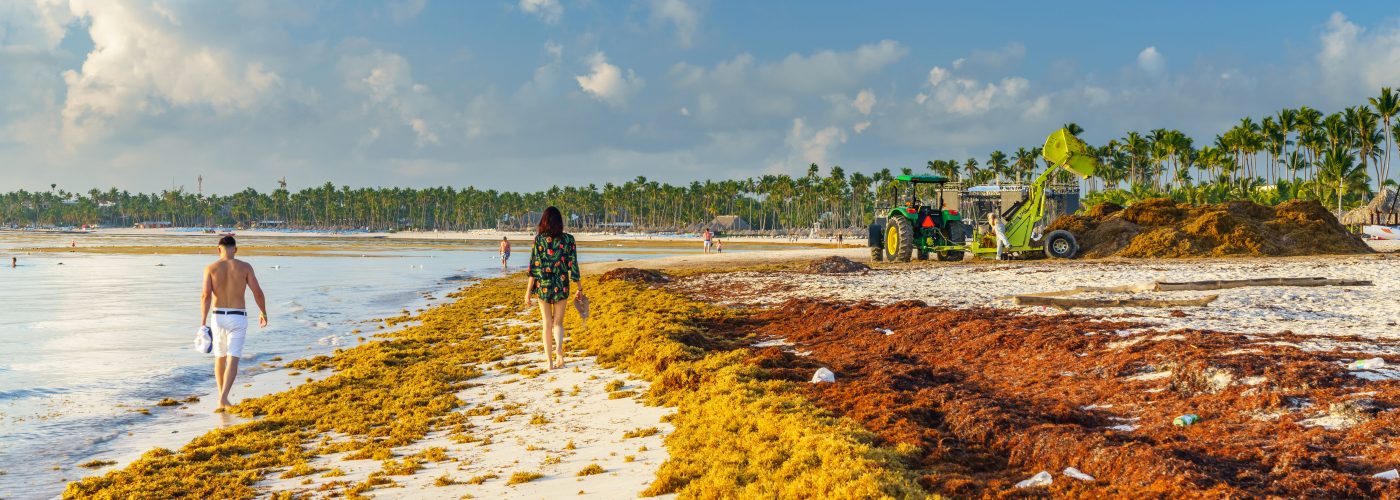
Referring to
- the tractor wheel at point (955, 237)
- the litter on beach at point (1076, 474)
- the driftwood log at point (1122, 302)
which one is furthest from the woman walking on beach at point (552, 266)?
the tractor wheel at point (955, 237)

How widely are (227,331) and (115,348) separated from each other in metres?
8.18

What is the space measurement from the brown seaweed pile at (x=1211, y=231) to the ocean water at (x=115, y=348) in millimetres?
21721

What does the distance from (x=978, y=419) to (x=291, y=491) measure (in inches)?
212

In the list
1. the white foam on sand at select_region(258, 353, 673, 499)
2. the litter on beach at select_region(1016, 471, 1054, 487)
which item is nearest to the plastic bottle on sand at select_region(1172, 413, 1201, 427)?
the litter on beach at select_region(1016, 471, 1054, 487)

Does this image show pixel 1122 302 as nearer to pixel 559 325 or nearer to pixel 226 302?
pixel 559 325

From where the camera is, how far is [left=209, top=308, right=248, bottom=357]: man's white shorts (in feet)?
31.2

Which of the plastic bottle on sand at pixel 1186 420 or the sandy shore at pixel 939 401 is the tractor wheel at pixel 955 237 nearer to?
the sandy shore at pixel 939 401

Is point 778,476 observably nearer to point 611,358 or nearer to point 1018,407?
point 1018,407

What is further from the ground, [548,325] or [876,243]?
[876,243]

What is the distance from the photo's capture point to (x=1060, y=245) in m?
26.7

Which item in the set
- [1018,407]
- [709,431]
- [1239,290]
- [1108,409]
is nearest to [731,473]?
[709,431]

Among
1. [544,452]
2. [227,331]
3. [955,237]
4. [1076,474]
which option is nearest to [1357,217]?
[955,237]

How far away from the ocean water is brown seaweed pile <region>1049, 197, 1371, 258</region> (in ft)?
71.3

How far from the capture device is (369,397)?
33.3 feet
